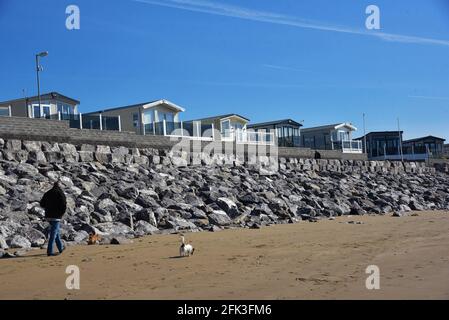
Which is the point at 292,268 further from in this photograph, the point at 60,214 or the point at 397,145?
the point at 397,145

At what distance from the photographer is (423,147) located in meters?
72.2

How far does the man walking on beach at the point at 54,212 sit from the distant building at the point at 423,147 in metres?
62.6

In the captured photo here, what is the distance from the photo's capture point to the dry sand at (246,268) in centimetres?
716

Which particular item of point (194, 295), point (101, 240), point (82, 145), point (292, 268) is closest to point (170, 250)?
point (101, 240)

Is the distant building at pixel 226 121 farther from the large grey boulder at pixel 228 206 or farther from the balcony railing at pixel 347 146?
the large grey boulder at pixel 228 206

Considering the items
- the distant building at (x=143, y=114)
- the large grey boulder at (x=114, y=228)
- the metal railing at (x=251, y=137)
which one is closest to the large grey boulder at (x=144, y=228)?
the large grey boulder at (x=114, y=228)

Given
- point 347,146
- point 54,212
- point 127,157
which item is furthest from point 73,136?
point 347,146

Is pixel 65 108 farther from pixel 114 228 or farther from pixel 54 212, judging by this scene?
pixel 54 212

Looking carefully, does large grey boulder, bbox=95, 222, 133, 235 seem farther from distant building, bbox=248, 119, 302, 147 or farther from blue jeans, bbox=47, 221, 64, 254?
distant building, bbox=248, 119, 302, 147

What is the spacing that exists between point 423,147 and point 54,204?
70.4m

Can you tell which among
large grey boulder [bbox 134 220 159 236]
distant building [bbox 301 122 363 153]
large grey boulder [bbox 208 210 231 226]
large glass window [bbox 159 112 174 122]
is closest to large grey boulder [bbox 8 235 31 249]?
large grey boulder [bbox 134 220 159 236]

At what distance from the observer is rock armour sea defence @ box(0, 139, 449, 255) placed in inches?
546
